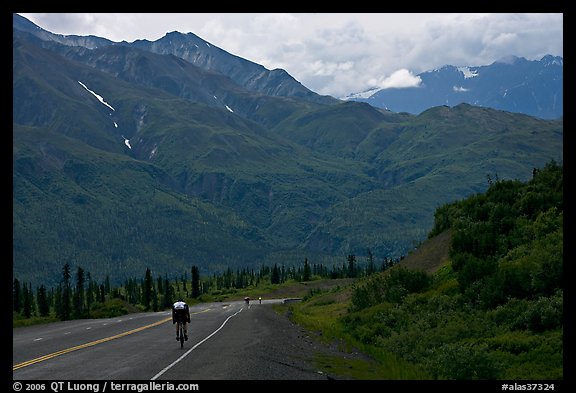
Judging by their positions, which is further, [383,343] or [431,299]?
[431,299]

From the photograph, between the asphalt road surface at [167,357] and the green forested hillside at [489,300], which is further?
the green forested hillside at [489,300]

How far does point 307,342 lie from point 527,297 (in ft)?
38.9

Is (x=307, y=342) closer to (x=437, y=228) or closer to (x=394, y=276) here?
(x=394, y=276)

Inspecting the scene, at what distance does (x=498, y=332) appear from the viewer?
97.2 ft

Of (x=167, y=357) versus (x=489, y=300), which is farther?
Answer: (x=489, y=300)

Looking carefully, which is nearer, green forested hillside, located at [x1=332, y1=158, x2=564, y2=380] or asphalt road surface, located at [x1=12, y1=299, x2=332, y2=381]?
asphalt road surface, located at [x1=12, y1=299, x2=332, y2=381]

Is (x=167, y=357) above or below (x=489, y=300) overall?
below
